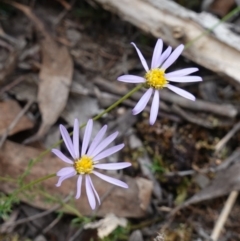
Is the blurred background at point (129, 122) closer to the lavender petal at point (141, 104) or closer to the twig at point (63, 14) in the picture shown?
the twig at point (63, 14)

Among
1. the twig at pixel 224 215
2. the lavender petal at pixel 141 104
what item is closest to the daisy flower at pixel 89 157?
the lavender petal at pixel 141 104

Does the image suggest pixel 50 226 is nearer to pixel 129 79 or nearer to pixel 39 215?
pixel 39 215

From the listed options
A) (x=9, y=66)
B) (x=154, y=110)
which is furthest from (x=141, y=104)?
(x=9, y=66)

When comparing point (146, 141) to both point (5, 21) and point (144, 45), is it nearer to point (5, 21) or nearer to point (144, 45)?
point (144, 45)

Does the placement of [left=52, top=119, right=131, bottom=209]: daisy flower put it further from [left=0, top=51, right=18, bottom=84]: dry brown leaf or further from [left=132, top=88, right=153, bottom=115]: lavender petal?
[left=0, top=51, right=18, bottom=84]: dry brown leaf

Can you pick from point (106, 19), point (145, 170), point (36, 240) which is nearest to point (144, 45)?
point (106, 19)

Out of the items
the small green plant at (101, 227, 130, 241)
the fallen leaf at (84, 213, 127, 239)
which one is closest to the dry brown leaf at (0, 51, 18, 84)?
the fallen leaf at (84, 213, 127, 239)
